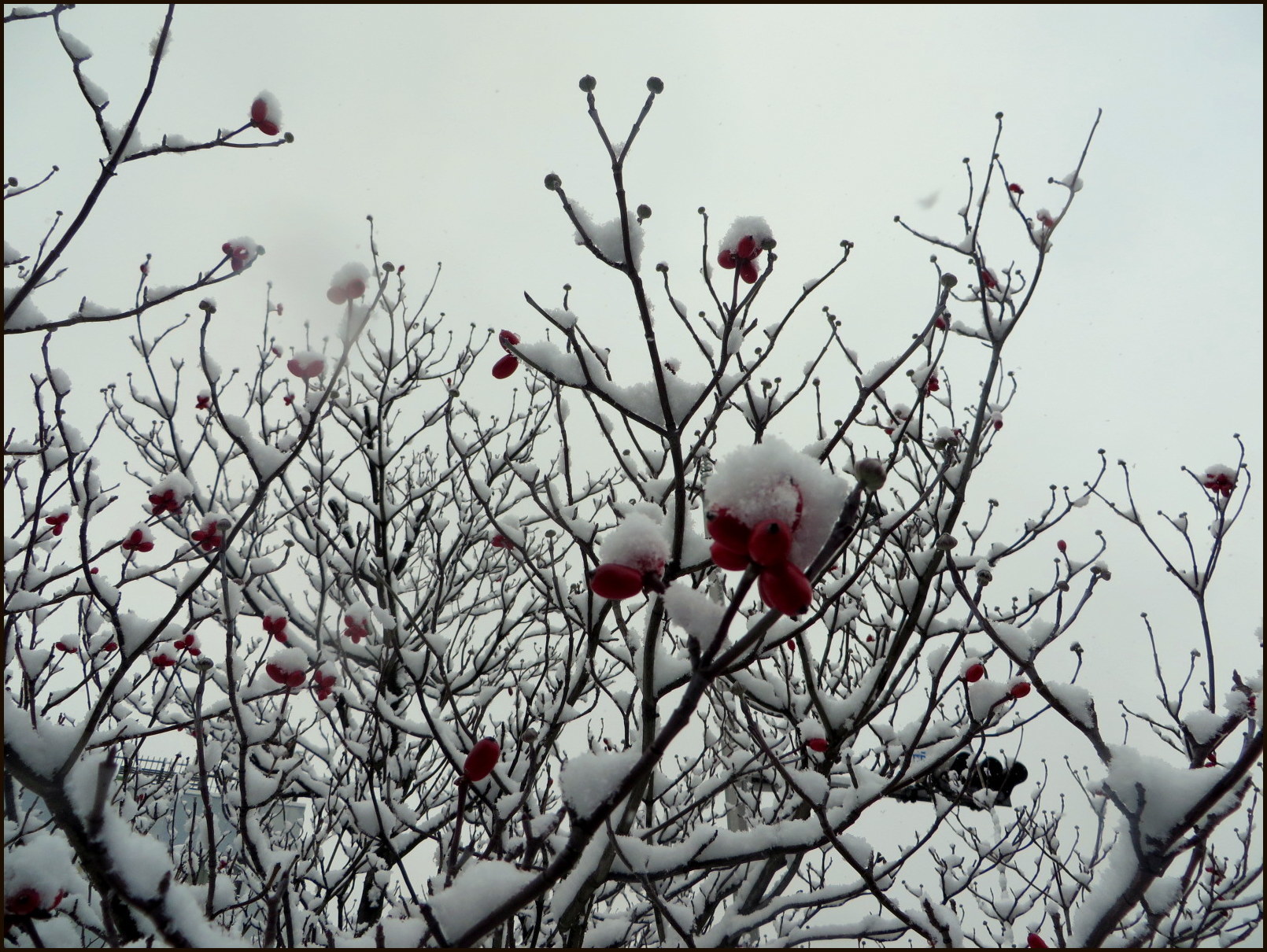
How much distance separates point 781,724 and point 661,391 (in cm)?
464

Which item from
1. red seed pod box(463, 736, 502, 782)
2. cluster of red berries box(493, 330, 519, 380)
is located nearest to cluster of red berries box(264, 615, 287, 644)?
cluster of red berries box(493, 330, 519, 380)

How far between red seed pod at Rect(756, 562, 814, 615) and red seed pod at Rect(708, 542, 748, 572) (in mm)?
53

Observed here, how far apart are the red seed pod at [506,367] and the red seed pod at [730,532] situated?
53.8 inches

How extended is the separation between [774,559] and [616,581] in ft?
0.79

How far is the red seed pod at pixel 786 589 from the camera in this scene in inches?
26.6

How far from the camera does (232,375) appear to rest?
221 inches

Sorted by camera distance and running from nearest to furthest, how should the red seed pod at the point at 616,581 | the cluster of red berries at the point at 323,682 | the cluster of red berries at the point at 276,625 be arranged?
the red seed pod at the point at 616,581, the cluster of red berries at the point at 276,625, the cluster of red berries at the point at 323,682

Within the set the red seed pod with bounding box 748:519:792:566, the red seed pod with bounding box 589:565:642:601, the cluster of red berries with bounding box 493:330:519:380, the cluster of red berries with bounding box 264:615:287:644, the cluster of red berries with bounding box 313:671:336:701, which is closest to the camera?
the red seed pod with bounding box 748:519:792:566

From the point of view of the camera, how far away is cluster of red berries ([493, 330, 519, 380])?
188 centimetres

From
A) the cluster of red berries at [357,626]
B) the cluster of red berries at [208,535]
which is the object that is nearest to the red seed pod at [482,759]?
the cluster of red berries at [357,626]

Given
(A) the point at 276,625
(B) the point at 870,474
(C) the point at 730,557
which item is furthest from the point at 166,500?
(B) the point at 870,474

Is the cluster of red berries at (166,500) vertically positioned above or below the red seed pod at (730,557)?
above

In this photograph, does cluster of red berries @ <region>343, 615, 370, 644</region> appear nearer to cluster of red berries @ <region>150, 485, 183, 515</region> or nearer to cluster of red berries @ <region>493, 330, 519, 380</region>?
cluster of red berries @ <region>150, 485, 183, 515</region>

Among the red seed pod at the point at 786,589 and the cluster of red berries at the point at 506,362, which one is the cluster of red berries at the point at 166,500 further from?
the red seed pod at the point at 786,589
